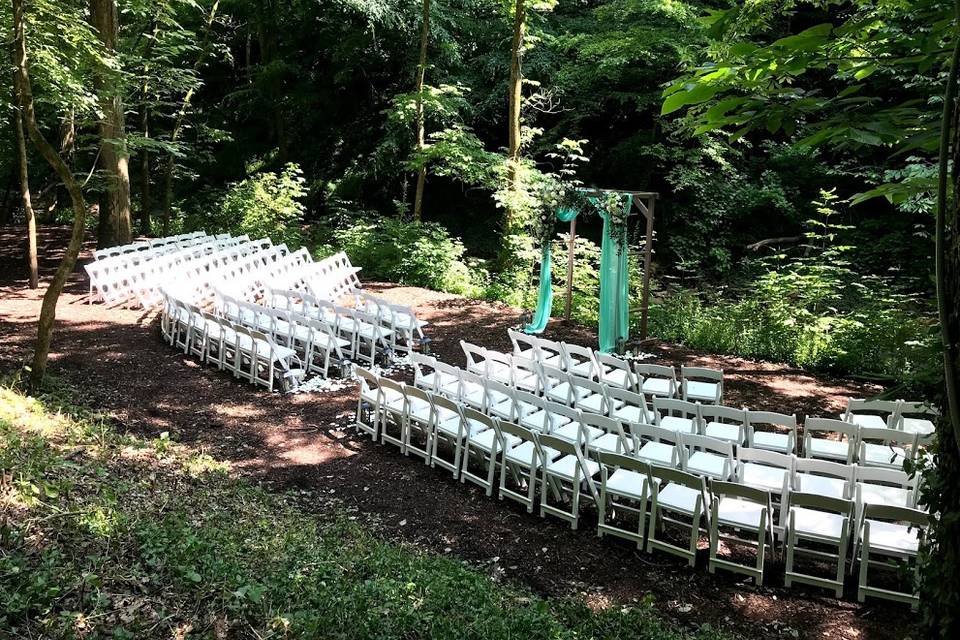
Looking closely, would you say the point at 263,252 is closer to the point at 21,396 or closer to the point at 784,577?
the point at 21,396

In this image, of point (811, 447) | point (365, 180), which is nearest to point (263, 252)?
point (365, 180)

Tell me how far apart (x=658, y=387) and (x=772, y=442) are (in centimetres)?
206

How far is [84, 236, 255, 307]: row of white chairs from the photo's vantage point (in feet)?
44.5

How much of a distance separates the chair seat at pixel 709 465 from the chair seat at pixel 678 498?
0.24 meters

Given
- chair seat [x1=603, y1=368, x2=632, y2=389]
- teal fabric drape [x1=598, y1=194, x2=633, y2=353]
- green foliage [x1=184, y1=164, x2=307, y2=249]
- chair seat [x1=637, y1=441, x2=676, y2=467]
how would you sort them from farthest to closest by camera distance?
green foliage [x1=184, y1=164, x2=307, y2=249], teal fabric drape [x1=598, y1=194, x2=633, y2=353], chair seat [x1=603, y1=368, x2=632, y2=389], chair seat [x1=637, y1=441, x2=676, y2=467]

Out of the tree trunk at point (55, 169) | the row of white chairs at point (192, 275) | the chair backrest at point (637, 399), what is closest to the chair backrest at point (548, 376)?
the chair backrest at point (637, 399)

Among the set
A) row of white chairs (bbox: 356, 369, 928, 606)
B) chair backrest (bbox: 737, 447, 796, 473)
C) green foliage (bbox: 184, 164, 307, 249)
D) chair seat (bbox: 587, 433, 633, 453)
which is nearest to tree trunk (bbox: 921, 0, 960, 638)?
row of white chairs (bbox: 356, 369, 928, 606)

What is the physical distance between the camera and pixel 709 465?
632 cm

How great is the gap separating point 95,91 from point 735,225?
54.2ft

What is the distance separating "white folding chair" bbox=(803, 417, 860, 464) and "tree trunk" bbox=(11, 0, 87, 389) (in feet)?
26.2

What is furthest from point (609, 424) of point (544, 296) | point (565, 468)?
point (544, 296)

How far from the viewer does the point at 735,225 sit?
65.2 feet

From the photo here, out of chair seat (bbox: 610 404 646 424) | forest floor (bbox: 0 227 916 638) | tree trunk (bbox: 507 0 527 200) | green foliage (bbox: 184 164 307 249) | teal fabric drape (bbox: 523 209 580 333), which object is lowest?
forest floor (bbox: 0 227 916 638)

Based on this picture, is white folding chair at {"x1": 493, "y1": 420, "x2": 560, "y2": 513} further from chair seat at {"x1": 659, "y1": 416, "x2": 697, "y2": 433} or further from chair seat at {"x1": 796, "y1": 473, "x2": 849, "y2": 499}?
chair seat at {"x1": 796, "y1": 473, "x2": 849, "y2": 499}
